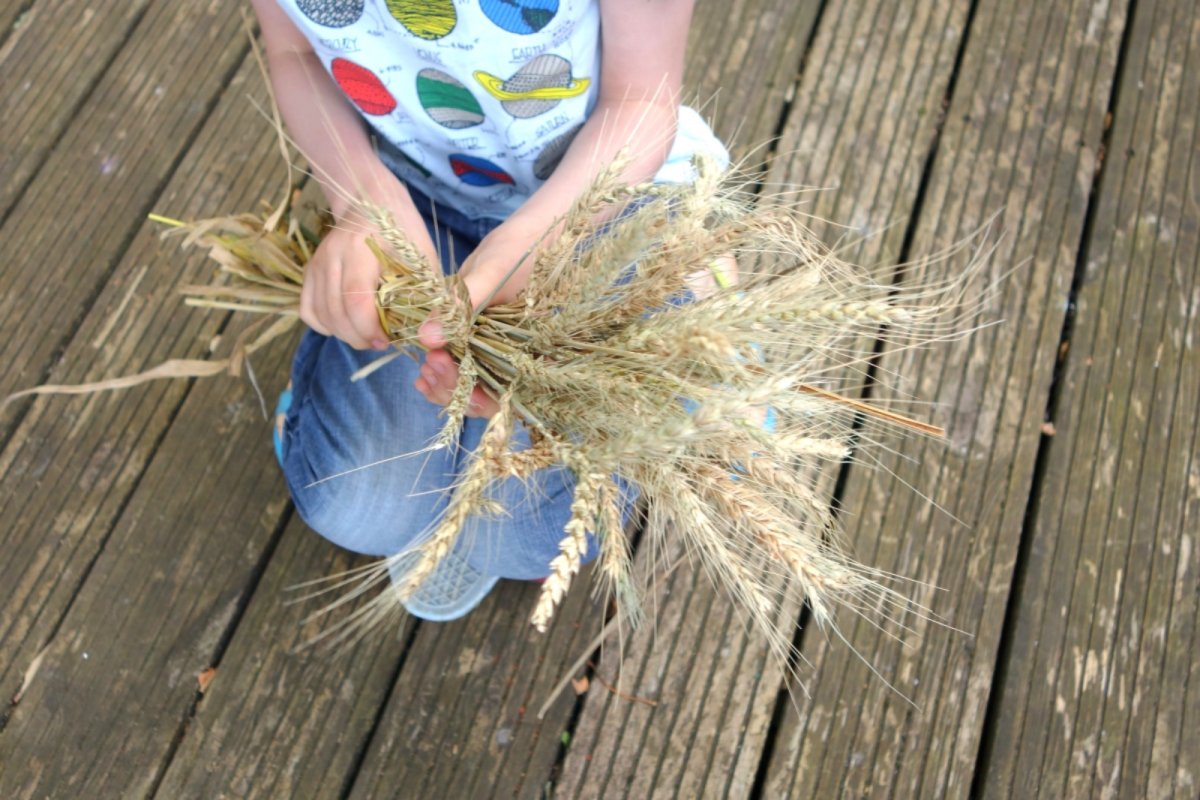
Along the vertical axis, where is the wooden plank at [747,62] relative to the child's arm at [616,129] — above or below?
above

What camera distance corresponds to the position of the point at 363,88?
98 cm

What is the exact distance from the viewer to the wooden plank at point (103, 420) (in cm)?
118

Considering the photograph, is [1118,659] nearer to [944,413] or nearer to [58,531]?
[944,413]

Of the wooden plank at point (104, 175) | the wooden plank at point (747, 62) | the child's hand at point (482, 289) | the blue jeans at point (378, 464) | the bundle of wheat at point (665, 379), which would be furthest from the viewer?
the wooden plank at point (747, 62)

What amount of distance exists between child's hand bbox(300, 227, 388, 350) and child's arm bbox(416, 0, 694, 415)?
88mm

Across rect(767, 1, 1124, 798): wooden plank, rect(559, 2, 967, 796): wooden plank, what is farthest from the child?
rect(767, 1, 1124, 798): wooden plank

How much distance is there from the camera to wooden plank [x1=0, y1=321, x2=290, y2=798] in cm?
111

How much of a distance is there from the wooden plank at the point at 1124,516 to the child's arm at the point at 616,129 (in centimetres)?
82

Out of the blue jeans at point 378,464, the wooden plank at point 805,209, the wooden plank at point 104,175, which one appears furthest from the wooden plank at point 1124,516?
the wooden plank at point 104,175

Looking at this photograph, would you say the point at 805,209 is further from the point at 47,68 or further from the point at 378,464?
the point at 47,68

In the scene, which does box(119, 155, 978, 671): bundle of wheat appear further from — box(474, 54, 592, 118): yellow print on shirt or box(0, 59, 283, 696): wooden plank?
box(0, 59, 283, 696): wooden plank

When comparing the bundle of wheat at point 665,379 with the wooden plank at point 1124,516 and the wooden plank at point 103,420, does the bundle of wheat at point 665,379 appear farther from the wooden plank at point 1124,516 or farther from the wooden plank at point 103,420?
the wooden plank at point 103,420

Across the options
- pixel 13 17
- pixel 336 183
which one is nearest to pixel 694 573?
pixel 336 183

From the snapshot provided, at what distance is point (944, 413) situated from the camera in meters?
1.27
